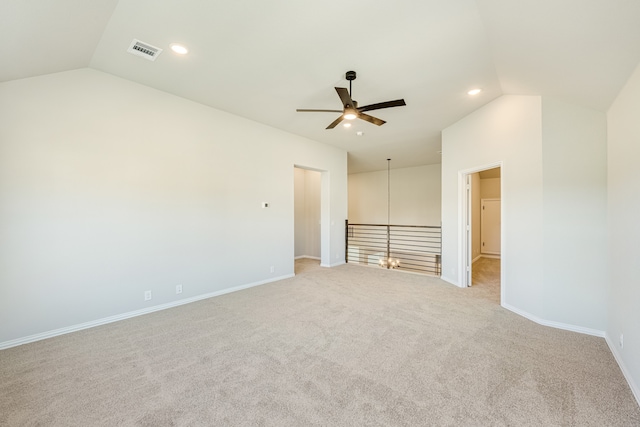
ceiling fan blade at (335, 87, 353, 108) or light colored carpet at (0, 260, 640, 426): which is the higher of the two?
ceiling fan blade at (335, 87, 353, 108)

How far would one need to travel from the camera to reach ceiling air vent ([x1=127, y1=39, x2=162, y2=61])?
2.63 m

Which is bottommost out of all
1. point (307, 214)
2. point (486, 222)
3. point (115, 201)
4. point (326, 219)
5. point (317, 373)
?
point (317, 373)

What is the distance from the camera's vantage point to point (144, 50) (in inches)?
108

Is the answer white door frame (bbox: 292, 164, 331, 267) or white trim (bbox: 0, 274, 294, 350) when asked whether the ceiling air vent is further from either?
white door frame (bbox: 292, 164, 331, 267)

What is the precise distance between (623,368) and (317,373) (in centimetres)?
260

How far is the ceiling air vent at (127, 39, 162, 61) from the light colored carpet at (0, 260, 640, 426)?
3066mm

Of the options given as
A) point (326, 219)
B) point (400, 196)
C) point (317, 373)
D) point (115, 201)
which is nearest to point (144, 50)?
point (115, 201)

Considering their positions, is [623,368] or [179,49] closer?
[623,368]

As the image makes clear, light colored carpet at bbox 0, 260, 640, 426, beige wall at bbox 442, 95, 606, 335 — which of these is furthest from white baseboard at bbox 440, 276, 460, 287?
light colored carpet at bbox 0, 260, 640, 426

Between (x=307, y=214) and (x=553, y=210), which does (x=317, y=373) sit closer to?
(x=553, y=210)

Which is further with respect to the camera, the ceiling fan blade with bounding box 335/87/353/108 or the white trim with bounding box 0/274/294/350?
the ceiling fan blade with bounding box 335/87/353/108

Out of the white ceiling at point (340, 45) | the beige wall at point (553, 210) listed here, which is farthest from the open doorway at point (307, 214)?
the beige wall at point (553, 210)

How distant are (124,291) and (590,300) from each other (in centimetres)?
554

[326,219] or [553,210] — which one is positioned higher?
[553,210]
